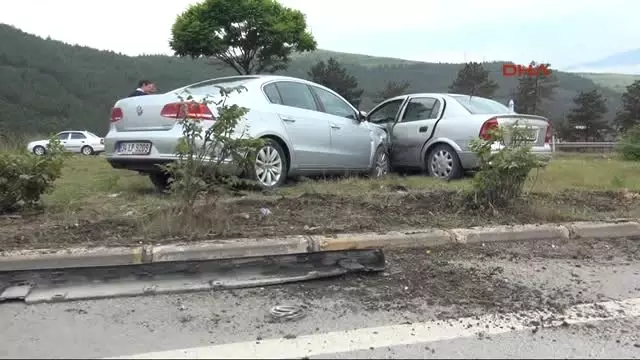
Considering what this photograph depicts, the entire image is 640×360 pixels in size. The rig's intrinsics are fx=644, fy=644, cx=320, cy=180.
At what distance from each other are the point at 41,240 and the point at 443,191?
3.78 m

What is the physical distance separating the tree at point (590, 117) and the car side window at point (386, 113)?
3347 cm

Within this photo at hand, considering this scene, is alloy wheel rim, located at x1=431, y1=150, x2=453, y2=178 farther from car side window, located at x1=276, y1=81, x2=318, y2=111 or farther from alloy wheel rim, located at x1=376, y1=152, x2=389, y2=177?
car side window, located at x1=276, y1=81, x2=318, y2=111

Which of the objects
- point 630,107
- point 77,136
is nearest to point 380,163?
point 77,136

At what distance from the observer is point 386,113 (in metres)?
10.2

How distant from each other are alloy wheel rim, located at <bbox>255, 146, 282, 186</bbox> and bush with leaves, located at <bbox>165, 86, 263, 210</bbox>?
1.60 metres

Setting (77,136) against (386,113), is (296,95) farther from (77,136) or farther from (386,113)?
(77,136)

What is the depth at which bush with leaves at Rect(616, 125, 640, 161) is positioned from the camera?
1603cm

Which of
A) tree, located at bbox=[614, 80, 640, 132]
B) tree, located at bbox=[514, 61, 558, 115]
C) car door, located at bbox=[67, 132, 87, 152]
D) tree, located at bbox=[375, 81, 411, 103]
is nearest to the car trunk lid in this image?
tree, located at bbox=[514, 61, 558, 115]

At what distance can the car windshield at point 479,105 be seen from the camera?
8984mm

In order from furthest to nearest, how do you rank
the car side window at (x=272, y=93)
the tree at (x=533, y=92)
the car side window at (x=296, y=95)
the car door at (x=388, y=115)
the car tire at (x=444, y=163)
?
the tree at (x=533, y=92), the car door at (x=388, y=115), the car tire at (x=444, y=163), the car side window at (x=296, y=95), the car side window at (x=272, y=93)

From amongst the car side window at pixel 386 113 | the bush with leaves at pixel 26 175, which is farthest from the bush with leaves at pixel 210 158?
the car side window at pixel 386 113

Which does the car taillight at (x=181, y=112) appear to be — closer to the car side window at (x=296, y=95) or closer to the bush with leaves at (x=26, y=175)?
the bush with leaves at (x=26, y=175)

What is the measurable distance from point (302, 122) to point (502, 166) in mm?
2702

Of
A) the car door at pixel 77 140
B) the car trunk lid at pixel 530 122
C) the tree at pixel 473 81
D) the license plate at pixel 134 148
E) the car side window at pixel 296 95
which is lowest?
the car door at pixel 77 140
